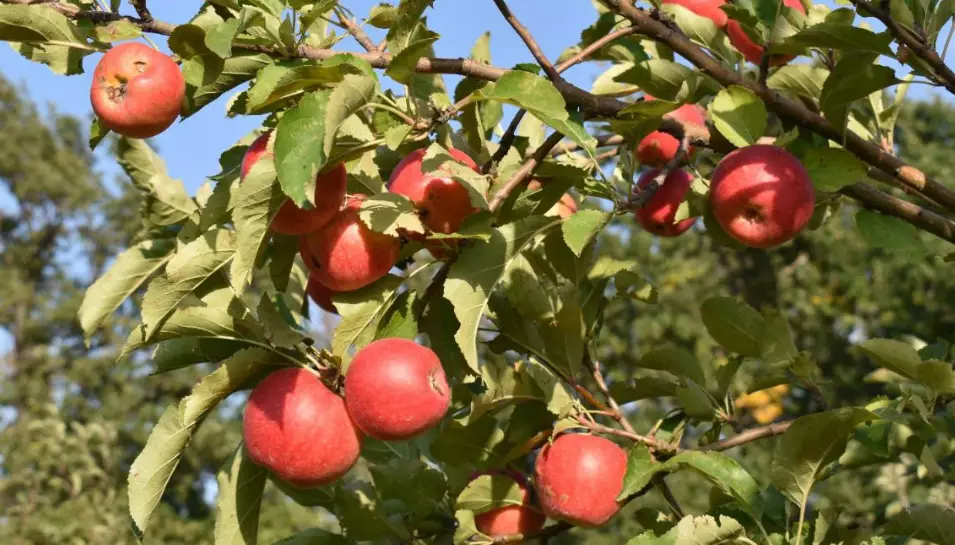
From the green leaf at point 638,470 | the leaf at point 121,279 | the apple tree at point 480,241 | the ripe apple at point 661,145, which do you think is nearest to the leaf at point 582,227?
the apple tree at point 480,241

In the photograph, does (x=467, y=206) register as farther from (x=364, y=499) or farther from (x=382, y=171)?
(x=364, y=499)

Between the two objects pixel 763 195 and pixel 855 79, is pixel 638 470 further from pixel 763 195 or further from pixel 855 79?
pixel 855 79

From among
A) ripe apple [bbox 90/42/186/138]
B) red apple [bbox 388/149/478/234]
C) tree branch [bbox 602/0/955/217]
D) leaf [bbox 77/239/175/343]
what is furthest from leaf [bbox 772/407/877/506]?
leaf [bbox 77/239/175/343]

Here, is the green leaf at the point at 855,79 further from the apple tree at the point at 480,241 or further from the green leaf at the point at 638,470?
the green leaf at the point at 638,470

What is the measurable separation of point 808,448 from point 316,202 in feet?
2.27

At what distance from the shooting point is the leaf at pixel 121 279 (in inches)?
53.2

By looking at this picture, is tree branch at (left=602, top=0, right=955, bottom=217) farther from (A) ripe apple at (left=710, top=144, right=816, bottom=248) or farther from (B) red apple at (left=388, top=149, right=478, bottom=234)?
(B) red apple at (left=388, top=149, right=478, bottom=234)

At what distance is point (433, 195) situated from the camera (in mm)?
987

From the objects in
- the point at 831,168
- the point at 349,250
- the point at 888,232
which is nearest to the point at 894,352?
the point at 888,232

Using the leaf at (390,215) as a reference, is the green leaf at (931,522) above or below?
below

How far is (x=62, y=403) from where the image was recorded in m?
12.4

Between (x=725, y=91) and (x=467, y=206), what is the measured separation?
14.6 inches

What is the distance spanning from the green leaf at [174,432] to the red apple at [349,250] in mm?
146

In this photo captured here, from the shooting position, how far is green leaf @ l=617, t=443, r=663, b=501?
110cm
